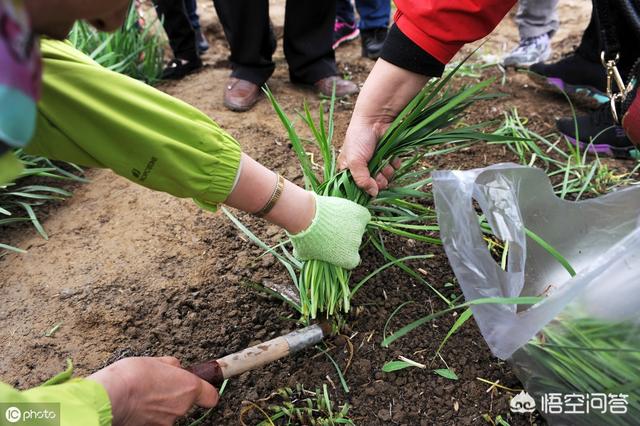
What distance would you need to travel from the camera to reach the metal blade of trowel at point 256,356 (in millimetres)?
1101

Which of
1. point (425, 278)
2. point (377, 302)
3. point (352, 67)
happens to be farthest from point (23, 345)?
point (352, 67)

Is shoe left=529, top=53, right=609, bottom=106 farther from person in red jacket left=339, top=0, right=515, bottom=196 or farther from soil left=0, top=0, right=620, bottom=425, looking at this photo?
person in red jacket left=339, top=0, right=515, bottom=196

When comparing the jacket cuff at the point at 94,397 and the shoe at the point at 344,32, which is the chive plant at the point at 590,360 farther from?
the shoe at the point at 344,32

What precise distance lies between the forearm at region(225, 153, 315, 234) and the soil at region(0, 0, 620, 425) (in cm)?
29

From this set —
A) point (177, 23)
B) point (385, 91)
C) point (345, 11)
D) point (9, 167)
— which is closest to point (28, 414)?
point (9, 167)

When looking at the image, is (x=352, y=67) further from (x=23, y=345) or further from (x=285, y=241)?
(x=23, y=345)

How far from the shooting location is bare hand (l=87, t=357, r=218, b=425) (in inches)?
36.3

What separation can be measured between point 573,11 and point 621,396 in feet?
10.4

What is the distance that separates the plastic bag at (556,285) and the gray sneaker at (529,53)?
1.47 m

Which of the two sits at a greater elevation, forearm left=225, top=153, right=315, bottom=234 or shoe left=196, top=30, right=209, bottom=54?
forearm left=225, top=153, right=315, bottom=234

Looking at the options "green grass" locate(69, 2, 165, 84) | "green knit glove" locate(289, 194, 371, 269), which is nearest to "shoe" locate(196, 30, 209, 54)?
"green grass" locate(69, 2, 165, 84)

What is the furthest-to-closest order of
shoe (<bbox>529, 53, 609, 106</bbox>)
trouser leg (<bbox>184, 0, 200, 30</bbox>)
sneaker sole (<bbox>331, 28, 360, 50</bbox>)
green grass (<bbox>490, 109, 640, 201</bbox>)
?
sneaker sole (<bbox>331, 28, 360, 50</bbox>)
trouser leg (<bbox>184, 0, 200, 30</bbox>)
shoe (<bbox>529, 53, 609, 106</bbox>)
green grass (<bbox>490, 109, 640, 201</bbox>)

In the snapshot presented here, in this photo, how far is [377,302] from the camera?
1.37m

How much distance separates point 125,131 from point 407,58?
71 cm
